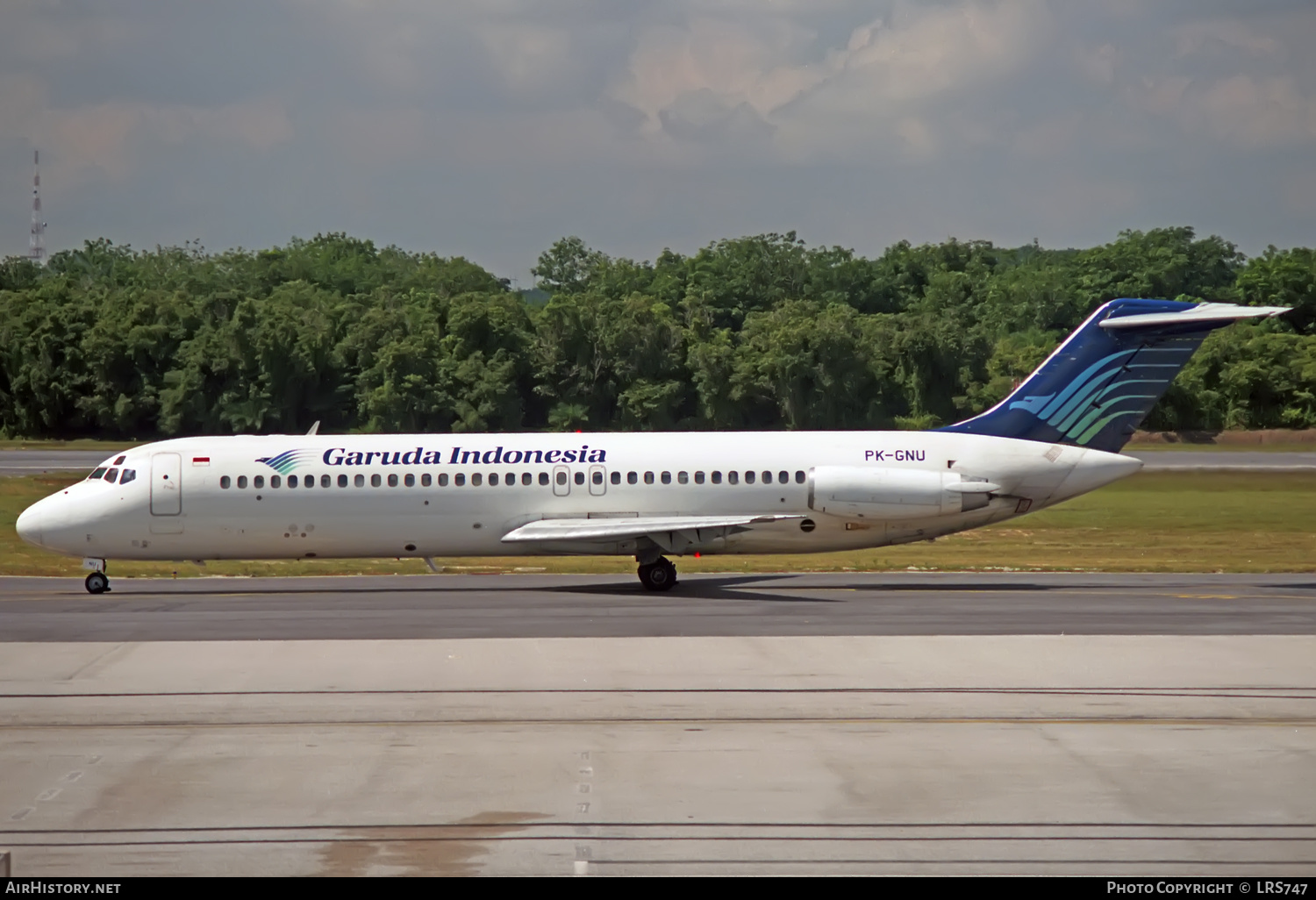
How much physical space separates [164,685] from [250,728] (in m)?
3.31

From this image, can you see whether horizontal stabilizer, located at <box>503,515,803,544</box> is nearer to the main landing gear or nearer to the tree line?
the main landing gear

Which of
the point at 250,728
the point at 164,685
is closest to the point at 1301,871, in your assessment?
the point at 250,728

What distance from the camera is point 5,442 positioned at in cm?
8156

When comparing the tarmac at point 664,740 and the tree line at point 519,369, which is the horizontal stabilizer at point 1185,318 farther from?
the tree line at point 519,369

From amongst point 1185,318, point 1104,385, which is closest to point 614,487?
point 1104,385

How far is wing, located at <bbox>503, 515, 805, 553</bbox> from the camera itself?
3014cm

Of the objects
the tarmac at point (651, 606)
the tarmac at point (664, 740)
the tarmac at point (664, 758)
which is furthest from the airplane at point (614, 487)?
the tarmac at point (664, 758)

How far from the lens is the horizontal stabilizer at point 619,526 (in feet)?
98.8

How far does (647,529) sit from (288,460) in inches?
296

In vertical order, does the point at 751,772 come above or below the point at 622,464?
below

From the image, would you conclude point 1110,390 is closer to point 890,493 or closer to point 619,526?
point 890,493

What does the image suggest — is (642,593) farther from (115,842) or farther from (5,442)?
(5,442)

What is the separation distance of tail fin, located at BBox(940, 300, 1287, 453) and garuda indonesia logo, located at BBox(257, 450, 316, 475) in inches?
554
